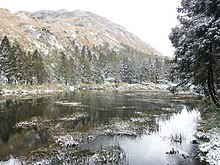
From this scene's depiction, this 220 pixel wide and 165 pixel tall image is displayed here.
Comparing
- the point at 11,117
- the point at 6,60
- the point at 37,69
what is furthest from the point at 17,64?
the point at 11,117

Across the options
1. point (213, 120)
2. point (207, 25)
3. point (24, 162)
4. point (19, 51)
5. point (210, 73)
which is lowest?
point (24, 162)

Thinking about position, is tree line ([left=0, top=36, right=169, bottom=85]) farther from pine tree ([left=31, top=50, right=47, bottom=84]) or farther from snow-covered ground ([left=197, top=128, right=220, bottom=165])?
snow-covered ground ([left=197, top=128, right=220, bottom=165])

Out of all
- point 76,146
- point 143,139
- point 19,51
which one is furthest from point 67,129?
point 19,51

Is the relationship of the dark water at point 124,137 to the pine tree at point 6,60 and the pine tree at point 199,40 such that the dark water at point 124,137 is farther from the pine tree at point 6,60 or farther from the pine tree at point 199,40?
the pine tree at point 6,60

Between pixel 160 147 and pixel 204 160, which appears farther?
pixel 160 147

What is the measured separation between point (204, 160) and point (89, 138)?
10.8 metres

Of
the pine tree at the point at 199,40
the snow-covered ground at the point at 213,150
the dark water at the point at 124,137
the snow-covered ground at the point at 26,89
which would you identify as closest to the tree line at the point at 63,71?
the snow-covered ground at the point at 26,89

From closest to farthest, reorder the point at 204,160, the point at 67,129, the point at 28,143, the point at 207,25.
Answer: the point at 204,160 → the point at 207,25 → the point at 28,143 → the point at 67,129

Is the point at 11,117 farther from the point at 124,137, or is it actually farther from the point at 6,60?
the point at 6,60

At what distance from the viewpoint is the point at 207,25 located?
19500mm

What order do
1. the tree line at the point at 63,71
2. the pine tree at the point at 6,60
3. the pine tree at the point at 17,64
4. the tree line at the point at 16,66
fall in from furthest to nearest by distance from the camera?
the pine tree at the point at 17,64 < the tree line at the point at 63,71 < the tree line at the point at 16,66 < the pine tree at the point at 6,60

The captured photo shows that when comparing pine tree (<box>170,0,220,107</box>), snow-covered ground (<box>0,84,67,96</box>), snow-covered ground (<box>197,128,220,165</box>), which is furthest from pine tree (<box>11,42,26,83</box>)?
snow-covered ground (<box>197,128,220,165</box>)

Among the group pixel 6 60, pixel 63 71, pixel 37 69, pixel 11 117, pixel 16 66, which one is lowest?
pixel 11 117

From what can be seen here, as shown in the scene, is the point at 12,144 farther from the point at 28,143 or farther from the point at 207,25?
the point at 207,25
